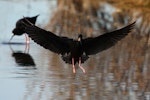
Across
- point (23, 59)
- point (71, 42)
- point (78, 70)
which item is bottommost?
point (78, 70)

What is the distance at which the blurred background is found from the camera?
864cm

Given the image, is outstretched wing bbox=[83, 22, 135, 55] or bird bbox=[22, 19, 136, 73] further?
outstretched wing bbox=[83, 22, 135, 55]

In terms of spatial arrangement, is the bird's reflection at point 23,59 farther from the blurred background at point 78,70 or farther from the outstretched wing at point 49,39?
the outstretched wing at point 49,39

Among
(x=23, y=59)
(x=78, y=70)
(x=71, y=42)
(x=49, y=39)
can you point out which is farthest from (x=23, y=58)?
(x=71, y=42)

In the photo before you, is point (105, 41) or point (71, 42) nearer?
point (71, 42)

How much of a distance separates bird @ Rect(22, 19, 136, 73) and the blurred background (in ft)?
1.52

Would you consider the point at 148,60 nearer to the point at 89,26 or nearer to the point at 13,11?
the point at 89,26

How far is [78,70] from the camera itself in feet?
34.4

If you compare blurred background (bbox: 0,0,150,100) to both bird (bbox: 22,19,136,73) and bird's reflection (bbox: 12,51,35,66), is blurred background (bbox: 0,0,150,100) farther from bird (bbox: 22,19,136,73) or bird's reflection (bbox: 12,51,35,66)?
bird (bbox: 22,19,136,73)

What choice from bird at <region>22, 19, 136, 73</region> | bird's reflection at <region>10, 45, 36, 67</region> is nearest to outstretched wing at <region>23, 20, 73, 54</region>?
bird at <region>22, 19, 136, 73</region>

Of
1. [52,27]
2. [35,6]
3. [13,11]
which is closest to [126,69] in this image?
[52,27]

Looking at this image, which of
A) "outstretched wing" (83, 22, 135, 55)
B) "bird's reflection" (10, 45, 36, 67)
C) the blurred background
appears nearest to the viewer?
the blurred background

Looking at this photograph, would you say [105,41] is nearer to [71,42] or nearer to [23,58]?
[71,42]

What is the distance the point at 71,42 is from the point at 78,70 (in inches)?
72.2
